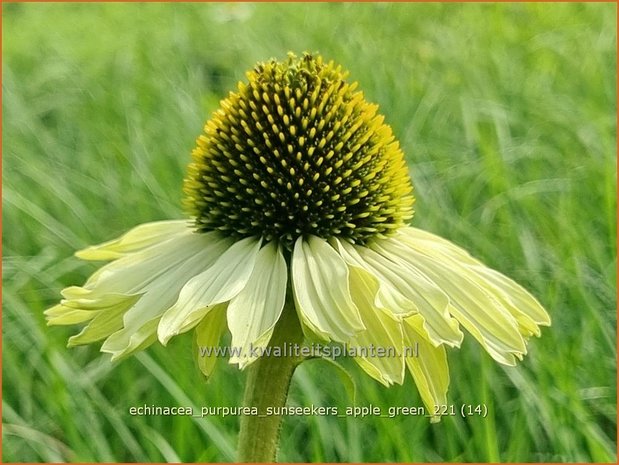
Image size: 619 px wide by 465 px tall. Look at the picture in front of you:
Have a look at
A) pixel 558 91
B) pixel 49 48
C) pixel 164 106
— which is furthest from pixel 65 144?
pixel 558 91

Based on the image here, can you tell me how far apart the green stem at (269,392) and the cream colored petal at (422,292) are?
9 centimetres

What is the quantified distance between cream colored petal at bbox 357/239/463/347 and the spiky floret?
0.03 metres

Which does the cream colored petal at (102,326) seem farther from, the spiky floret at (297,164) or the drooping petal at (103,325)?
the spiky floret at (297,164)

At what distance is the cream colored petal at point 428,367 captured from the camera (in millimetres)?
682

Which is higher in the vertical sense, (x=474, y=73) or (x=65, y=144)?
(x=65, y=144)

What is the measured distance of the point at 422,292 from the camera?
686 mm

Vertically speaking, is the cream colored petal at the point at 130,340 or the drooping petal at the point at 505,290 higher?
the cream colored petal at the point at 130,340

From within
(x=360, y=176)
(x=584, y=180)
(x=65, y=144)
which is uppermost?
(x=65, y=144)

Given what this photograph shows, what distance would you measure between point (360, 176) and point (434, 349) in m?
0.19

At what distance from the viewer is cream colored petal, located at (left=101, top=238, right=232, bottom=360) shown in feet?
2.17

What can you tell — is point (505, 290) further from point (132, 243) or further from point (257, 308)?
point (132, 243)

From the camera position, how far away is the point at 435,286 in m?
0.68

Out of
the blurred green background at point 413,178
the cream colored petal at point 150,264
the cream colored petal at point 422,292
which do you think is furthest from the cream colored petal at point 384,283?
the blurred green background at point 413,178

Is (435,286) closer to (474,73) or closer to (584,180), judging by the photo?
(584,180)
